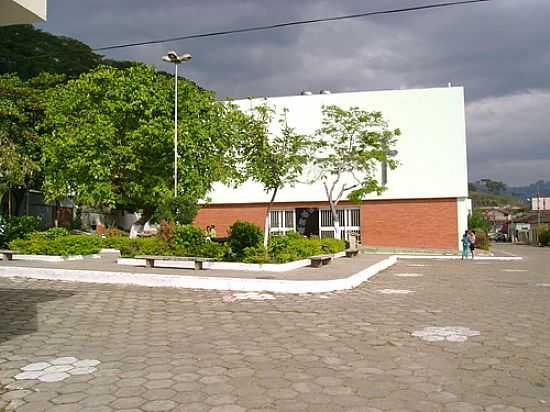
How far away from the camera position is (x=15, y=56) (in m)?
37.2

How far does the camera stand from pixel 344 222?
3281cm

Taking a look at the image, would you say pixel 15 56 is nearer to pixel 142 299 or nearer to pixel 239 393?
pixel 142 299

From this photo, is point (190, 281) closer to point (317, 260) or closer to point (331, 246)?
point (317, 260)

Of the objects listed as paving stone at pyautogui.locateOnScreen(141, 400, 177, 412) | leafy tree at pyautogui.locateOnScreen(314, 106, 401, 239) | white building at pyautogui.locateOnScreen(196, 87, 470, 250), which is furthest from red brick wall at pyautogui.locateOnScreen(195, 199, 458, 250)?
paving stone at pyautogui.locateOnScreen(141, 400, 177, 412)

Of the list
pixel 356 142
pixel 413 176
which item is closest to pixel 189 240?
pixel 356 142

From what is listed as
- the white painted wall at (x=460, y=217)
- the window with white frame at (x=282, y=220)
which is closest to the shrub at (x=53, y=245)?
the window with white frame at (x=282, y=220)

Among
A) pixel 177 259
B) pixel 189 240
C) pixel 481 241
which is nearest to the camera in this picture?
pixel 177 259

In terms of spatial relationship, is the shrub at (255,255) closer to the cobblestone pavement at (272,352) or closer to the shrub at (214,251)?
the shrub at (214,251)

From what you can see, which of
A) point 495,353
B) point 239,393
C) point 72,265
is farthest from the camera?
point 72,265

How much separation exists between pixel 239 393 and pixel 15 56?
3898cm

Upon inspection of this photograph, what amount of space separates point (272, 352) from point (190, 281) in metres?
5.77

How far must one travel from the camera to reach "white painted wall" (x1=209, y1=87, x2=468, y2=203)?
30469 millimetres

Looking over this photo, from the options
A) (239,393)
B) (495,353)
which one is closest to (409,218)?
(495,353)

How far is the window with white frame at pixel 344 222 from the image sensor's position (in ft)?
107
